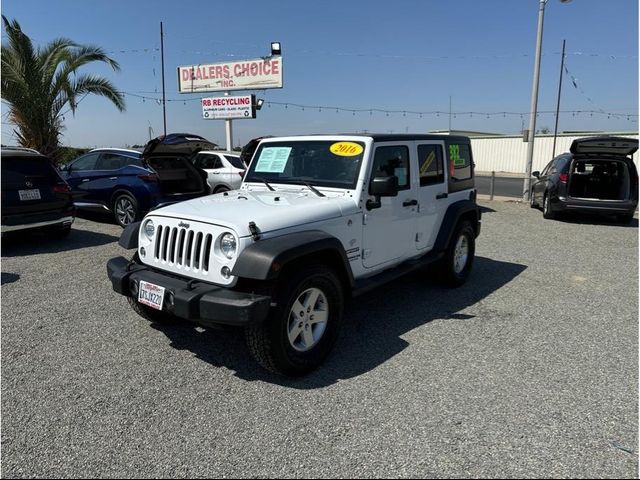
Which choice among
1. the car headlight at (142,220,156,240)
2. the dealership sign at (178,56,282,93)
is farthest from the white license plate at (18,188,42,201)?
the dealership sign at (178,56,282,93)

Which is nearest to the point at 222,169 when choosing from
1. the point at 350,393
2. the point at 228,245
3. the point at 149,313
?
the point at 149,313

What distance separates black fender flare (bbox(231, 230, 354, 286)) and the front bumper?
0.52 feet

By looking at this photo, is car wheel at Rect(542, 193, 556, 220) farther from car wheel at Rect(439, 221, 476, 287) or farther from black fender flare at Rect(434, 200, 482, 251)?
black fender flare at Rect(434, 200, 482, 251)

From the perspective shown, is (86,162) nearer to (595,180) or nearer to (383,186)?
(383,186)

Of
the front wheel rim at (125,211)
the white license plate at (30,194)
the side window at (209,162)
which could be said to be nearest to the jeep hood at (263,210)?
the white license plate at (30,194)

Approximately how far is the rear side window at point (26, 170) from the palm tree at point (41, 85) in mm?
8295

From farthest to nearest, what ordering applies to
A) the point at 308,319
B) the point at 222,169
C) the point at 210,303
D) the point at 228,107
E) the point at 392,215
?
the point at 228,107 → the point at 222,169 → the point at 392,215 → the point at 308,319 → the point at 210,303

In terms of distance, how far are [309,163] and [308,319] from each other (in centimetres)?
164

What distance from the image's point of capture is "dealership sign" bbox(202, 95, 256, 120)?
58.6 ft

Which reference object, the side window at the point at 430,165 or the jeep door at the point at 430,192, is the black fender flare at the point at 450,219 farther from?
the side window at the point at 430,165

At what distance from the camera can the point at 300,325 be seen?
11.3ft

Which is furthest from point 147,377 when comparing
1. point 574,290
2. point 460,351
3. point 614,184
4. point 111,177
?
point 614,184

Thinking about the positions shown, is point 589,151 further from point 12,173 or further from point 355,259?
point 12,173

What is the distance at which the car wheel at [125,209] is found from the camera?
888 cm
